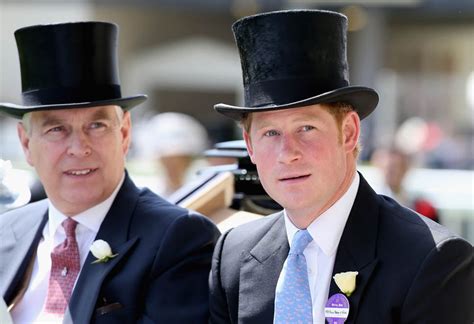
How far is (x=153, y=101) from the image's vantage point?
2780 centimetres

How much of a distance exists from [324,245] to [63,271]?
1087 millimetres

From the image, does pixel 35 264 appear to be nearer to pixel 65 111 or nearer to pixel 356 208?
pixel 65 111

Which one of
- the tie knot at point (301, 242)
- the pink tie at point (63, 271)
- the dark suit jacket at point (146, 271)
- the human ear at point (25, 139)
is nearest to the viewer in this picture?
the tie knot at point (301, 242)

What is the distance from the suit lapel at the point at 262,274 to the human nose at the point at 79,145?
757mm

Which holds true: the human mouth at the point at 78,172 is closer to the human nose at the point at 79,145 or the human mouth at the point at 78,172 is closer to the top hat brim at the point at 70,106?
the human nose at the point at 79,145

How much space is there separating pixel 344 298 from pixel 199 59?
26.0m

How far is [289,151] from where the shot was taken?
2.27 meters

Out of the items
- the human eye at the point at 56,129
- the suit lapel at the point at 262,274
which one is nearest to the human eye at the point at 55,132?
the human eye at the point at 56,129

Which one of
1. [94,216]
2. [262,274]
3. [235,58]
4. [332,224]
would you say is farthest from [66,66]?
[235,58]

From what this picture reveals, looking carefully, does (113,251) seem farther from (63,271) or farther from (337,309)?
(337,309)

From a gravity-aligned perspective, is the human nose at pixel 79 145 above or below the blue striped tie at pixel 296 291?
above

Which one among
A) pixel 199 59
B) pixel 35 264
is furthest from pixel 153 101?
pixel 35 264

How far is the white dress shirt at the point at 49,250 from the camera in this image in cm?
290

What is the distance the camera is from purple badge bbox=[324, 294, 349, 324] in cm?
222
